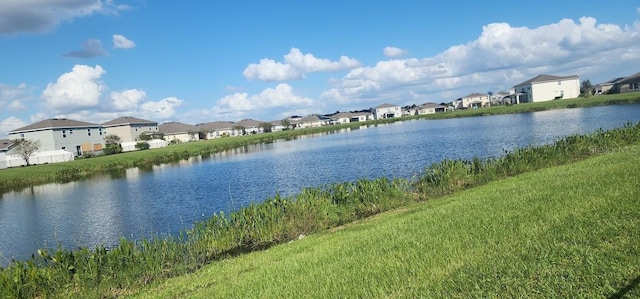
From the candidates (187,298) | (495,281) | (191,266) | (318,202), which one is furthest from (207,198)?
(495,281)

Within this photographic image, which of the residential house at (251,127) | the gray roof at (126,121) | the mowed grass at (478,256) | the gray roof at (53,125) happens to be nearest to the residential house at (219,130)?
the residential house at (251,127)

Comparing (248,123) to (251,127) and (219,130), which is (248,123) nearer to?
(251,127)

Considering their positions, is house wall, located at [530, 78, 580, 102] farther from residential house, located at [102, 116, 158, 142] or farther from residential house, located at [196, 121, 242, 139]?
residential house, located at [102, 116, 158, 142]

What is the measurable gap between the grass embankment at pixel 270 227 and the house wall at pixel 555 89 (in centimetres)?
12152

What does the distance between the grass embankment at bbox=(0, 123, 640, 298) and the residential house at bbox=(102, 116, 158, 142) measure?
106 m

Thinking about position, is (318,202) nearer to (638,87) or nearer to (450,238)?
(450,238)

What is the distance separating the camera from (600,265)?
18.0ft

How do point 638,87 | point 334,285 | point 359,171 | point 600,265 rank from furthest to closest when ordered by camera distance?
1. point 638,87
2. point 359,171
3. point 334,285
4. point 600,265

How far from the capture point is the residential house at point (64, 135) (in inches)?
3393

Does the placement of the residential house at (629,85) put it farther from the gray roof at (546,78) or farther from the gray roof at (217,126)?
the gray roof at (217,126)

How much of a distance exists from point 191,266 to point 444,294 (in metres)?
8.06

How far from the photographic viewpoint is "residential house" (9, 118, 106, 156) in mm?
86188

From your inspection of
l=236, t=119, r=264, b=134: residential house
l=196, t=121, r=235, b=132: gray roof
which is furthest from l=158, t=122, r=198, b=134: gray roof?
l=236, t=119, r=264, b=134: residential house

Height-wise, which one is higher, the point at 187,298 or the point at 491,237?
the point at 491,237
